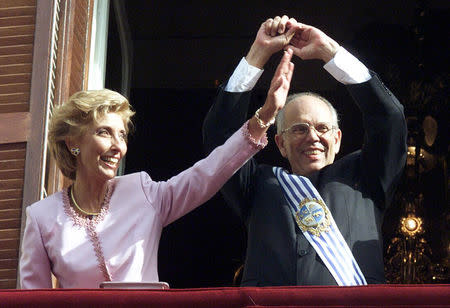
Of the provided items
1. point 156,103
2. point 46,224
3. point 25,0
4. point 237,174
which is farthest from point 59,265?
point 156,103

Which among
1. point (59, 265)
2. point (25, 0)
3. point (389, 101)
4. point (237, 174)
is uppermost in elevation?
point (25, 0)

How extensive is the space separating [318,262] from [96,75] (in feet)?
5.37

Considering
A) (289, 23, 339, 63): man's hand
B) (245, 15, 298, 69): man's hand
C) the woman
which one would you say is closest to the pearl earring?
the woman

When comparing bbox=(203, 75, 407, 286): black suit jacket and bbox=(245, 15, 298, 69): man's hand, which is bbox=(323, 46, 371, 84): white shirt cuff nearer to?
bbox=(203, 75, 407, 286): black suit jacket

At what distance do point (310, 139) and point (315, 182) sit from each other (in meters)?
0.15

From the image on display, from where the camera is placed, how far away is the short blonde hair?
3.84 m

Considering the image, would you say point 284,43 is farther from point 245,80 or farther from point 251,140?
point 251,140

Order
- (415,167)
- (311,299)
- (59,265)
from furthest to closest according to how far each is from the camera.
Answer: (415,167) < (59,265) < (311,299)

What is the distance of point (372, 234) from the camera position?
395 centimetres

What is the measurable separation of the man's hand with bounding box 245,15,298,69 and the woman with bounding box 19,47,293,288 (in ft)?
0.69

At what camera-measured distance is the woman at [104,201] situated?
3719mm

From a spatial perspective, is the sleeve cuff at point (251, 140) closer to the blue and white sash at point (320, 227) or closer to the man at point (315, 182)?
the man at point (315, 182)

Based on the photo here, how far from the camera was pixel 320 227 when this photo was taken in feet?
12.9

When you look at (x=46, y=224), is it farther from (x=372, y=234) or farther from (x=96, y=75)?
(x=96, y=75)
